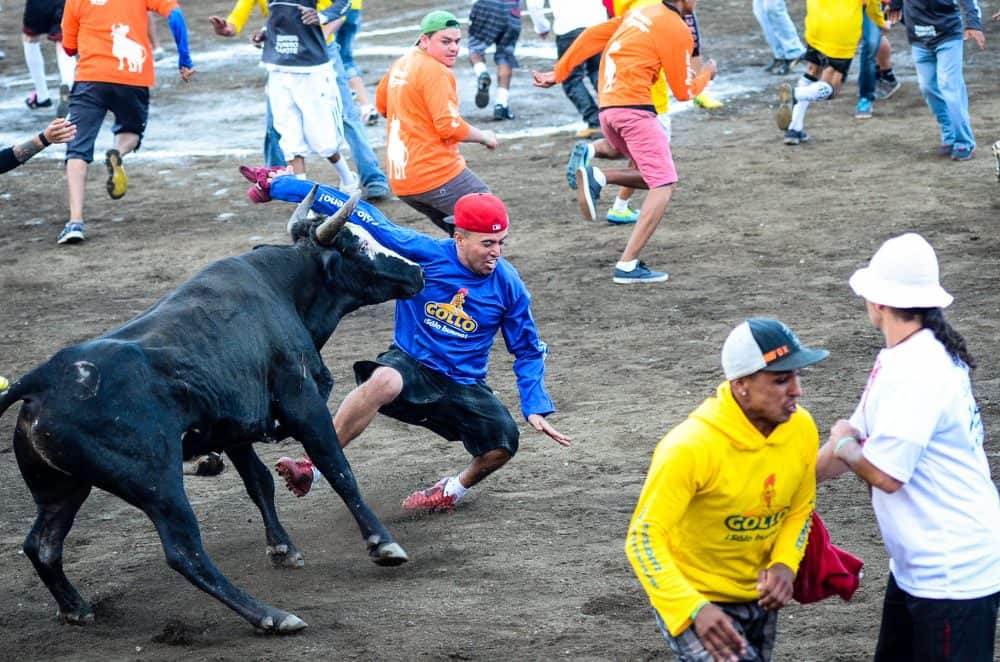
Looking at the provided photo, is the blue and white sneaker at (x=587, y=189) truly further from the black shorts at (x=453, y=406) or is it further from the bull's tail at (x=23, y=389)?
the bull's tail at (x=23, y=389)

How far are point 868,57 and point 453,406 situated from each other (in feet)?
31.2

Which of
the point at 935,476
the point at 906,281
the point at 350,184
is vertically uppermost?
the point at 906,281

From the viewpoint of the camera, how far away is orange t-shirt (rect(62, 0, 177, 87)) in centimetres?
1180

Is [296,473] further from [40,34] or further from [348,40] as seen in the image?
[40,34]

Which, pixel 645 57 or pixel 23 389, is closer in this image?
pixel 23 389

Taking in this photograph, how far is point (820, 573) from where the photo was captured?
432 centimetres

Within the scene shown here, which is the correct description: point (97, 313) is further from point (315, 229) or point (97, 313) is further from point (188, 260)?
point (315, 229)

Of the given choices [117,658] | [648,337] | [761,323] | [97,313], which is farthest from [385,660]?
[97,313]

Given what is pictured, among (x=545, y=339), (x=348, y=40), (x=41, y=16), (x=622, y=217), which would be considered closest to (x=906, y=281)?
(x=545, y=339)

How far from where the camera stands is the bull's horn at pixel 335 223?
252 inches

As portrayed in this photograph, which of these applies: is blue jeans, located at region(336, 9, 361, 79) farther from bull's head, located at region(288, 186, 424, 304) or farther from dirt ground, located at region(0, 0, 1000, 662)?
A: bull's head, located at region(288, 186, 424, 304)

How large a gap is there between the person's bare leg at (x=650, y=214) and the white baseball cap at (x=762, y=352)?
239 inches

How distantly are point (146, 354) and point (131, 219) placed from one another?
772cm

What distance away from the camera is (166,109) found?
17.2 m
